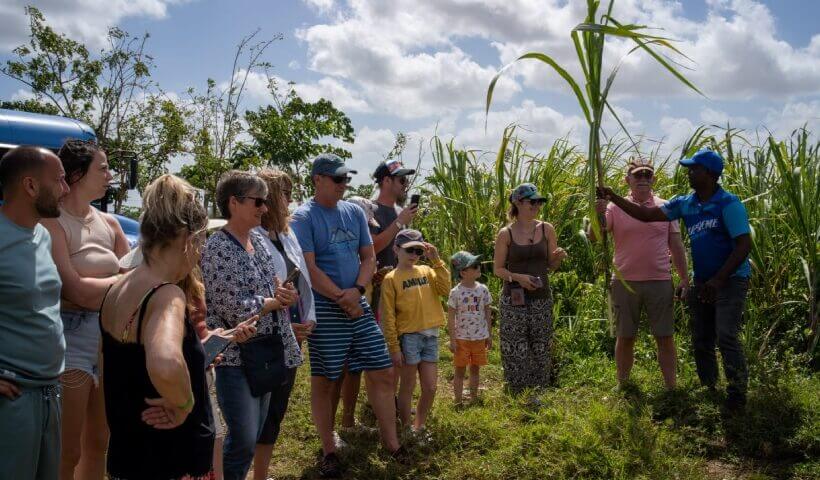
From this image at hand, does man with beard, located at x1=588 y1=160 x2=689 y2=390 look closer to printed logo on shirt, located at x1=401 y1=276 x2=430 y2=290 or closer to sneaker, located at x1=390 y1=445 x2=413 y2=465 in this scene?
printed logo on shirt, located at x1=401 y1=276 x2=430 y2=290

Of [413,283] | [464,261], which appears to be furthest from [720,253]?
[413,283]

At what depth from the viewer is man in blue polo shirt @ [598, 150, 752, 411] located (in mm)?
4605

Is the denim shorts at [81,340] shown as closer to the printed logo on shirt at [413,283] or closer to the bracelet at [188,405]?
the bracelet at [188,405]

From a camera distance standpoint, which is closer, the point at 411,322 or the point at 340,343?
the point at 340,343

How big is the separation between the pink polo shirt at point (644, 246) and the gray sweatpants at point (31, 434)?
405 cm

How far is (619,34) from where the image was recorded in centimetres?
352

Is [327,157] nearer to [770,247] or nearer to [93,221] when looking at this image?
[93,221]

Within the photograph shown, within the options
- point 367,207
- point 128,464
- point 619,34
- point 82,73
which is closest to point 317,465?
point 367,207

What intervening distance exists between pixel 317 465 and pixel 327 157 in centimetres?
186

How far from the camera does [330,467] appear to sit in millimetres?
4254

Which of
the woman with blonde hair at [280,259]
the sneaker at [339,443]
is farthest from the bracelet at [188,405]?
the sneaker at [339,443]

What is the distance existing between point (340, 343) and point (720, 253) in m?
2.55

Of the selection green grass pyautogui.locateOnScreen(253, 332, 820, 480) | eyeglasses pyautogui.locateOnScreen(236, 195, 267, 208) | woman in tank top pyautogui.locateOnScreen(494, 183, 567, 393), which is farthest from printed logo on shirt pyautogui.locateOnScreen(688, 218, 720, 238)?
eyeglasses pyautogui.locateOnScreen(236, 195, 267, 208)

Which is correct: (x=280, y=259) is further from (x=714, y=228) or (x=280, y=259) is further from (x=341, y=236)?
(x=714, y=228)
